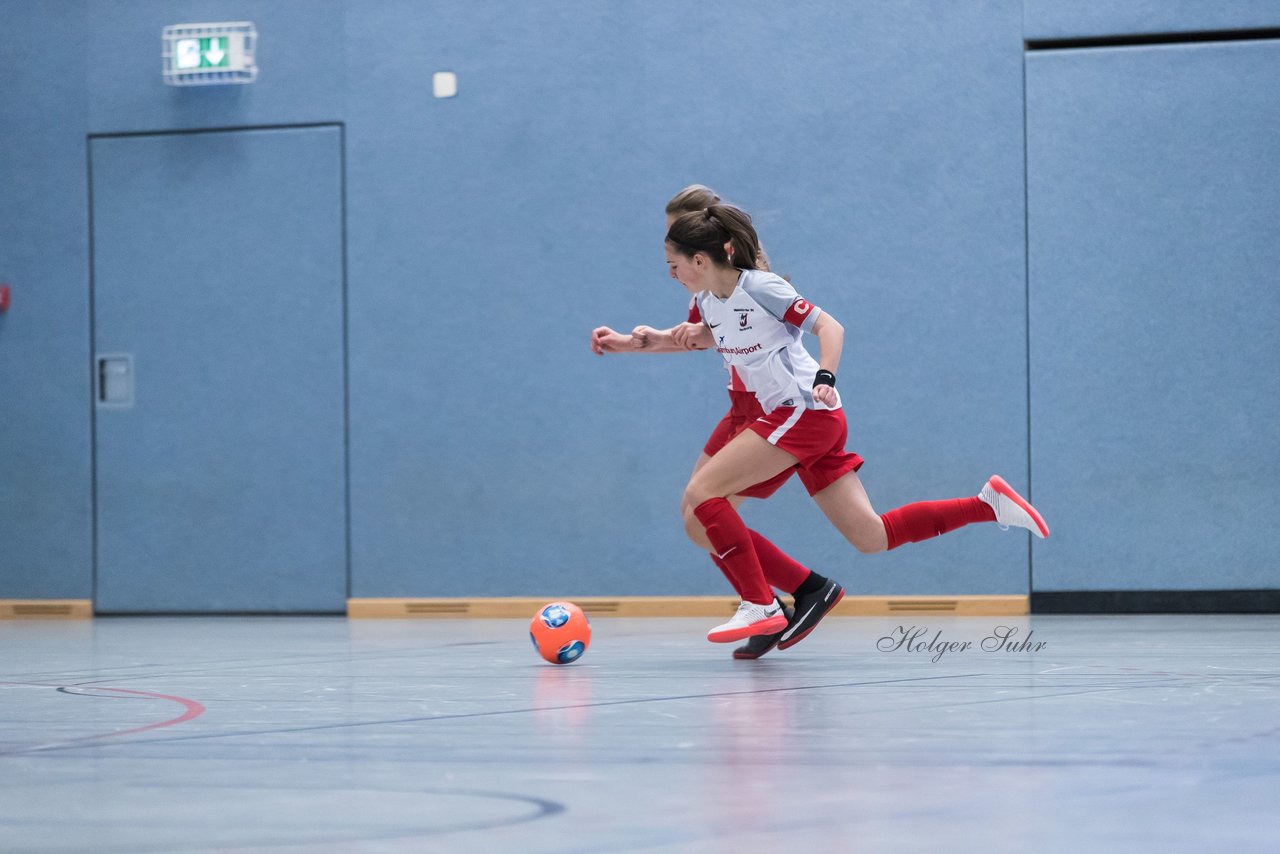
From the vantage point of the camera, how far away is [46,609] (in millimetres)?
7754

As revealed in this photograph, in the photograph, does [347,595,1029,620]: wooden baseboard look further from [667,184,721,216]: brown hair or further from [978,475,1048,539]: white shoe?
[667,184,721,216]: brown hair

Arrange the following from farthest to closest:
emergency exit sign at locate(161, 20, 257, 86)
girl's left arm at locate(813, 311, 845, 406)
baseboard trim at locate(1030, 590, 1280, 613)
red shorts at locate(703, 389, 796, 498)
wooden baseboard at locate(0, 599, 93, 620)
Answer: wooden baseboard at locate(0, 599, 93, 620), emergency exit sign at locate(161, 20, 257, 86), baseboard trim at locate(1030, 590, 1280, 613), red shorts at locate(703, 389, 796, 498), girl's left arm at locate(813, 311, 845, 406)

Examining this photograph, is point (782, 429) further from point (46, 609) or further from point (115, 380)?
point (46, 609)

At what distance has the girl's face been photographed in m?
4.64

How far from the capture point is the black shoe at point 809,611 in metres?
4.70

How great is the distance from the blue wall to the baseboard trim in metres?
0.07

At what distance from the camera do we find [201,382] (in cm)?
768

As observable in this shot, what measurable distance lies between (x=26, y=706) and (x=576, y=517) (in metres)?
3.84

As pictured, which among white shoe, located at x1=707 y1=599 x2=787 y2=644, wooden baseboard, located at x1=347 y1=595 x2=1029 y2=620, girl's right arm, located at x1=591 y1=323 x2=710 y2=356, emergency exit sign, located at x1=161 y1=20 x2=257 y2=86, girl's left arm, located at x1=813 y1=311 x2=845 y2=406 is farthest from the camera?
emergency exit sign, located at x1=161 y1=20 x2=257 y2=86

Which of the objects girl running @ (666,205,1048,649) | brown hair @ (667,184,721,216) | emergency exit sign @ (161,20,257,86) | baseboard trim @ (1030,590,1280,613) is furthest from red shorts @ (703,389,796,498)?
emergency exit sign @ (161,20,257,86)

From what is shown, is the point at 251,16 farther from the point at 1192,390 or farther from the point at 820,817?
the point at 820,817

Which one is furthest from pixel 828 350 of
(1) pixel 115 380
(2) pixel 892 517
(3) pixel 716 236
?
(1) pixel 115 380

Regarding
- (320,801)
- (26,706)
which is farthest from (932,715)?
(26,706)

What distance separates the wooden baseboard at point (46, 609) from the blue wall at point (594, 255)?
8cm
